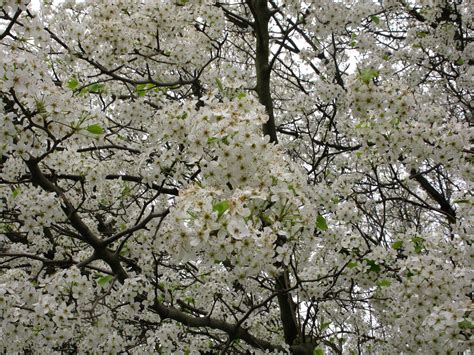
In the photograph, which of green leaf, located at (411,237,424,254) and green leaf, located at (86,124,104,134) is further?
green leaf, located at (411,237,424,254)

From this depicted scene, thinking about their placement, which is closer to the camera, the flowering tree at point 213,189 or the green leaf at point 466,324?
the flowering tree at point 213,189

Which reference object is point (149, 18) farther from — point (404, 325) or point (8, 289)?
point (404, 325)

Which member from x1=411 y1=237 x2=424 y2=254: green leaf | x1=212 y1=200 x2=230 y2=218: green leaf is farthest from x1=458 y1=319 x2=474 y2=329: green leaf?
x1=212 y1=200 x2=230 y2=218: green leaf

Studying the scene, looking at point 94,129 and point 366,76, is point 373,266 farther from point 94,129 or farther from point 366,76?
point 94,129

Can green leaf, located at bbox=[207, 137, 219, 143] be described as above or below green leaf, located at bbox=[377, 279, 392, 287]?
below

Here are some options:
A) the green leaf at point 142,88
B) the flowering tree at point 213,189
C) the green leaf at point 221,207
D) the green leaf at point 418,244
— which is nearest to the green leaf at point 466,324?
the flowering tree at point 213,189

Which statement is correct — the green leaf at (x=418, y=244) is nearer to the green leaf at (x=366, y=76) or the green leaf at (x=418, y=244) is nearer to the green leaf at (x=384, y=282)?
the green leaf at (x=384, y=282)

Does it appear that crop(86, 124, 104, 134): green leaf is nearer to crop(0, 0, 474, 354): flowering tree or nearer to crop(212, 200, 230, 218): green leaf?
crop(0, 0, 474, 354): flowering tree

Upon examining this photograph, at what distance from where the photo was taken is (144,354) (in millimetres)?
5363

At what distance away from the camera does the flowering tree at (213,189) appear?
2951mm

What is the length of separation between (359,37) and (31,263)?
4.99 meters

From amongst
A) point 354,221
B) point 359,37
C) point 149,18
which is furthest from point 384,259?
point 149,18

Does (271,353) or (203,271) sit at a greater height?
(203,271)

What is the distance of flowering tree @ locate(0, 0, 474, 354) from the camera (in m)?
2.95
